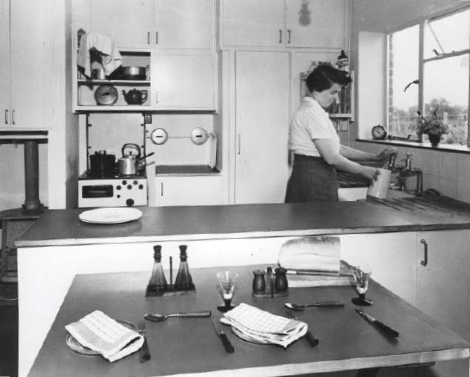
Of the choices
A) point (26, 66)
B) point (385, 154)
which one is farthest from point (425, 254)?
point (26, 66)

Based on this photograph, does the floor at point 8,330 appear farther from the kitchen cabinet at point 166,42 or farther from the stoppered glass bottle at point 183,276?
the kitchen cabinet at point 166,42

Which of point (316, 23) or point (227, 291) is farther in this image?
point (316, 23)

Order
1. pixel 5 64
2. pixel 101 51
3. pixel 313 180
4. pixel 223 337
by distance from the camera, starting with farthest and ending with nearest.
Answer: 1. pixel 101 51
2. pixel 5 64
3. pixel 313 180
4. pixel 223 337

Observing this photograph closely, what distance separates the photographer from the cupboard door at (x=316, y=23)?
539 cm

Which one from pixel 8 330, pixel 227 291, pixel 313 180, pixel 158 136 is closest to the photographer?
pixel 227 291

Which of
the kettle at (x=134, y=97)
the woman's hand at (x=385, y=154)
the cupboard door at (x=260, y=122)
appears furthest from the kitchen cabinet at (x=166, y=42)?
the woman's hand at (x=385, y=154)

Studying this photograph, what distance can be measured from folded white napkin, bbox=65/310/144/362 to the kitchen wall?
108 inches

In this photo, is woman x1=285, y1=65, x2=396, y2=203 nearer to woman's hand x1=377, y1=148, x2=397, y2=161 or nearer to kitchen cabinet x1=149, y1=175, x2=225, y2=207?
woman's hand x1=377, y1=148, x2=397, y2=161

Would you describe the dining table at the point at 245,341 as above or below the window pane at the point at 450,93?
below

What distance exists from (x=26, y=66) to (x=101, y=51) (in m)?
0.66

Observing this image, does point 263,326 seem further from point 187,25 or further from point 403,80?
point 187,25

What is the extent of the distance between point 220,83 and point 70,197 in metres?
1.81

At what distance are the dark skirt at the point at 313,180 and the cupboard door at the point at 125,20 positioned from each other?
247cm

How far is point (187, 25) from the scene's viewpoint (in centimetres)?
547
